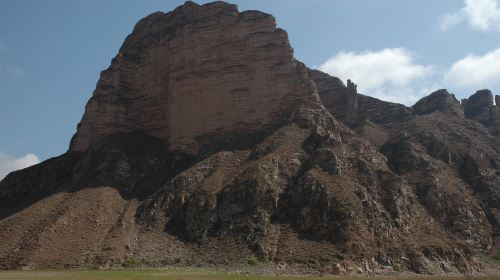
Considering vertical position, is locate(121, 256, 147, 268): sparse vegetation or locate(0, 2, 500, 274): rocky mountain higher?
locate(0, 2, 500, 274): rocky mountain

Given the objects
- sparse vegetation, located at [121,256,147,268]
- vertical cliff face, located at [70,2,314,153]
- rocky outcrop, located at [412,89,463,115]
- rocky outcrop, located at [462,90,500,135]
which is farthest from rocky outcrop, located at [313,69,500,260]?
sparse vegetation, located at [121,256,147,268]

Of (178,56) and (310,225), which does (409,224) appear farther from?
(178,56)

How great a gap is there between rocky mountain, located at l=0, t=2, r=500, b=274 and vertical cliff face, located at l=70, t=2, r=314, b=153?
19 cm

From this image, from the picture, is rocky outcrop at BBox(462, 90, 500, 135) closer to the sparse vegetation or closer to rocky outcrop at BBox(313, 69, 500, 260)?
rocky outcrop at BBox(313, 69, 500, 260)

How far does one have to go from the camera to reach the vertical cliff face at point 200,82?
75062mm

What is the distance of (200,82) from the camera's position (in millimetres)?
78438

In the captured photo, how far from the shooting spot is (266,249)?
53469mm

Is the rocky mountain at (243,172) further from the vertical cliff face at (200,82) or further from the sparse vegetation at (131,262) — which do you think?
the sparse vegetation at (131,262)

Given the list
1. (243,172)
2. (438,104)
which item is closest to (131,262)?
(243,172)

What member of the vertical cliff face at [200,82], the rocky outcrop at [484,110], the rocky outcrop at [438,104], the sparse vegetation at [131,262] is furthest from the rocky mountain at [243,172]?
the rocky outcrop at [438,104]

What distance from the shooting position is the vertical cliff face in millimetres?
75062

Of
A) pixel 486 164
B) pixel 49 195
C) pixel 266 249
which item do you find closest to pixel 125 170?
pixel 49 195

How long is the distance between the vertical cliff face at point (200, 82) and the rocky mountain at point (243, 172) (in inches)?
7.4

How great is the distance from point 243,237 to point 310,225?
20.7ft
